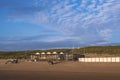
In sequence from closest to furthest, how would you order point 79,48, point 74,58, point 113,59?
point 113,59
point 74,58
point 79,48

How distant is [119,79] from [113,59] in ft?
114

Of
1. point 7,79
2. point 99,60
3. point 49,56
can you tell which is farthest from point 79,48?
point 7,79

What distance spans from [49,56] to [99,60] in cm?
2302

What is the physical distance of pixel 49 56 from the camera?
79875mm

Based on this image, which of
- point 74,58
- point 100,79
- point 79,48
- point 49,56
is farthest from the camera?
point 79,48

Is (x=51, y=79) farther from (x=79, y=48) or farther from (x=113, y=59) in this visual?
(x=79, y=48)

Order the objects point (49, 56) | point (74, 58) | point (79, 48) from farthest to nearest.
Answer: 1. point (79, 48)
2. point (49, 56)
3. point (74, 58)

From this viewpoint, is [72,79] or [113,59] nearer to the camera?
[72,79]

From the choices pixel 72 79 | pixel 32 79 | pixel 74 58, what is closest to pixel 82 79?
pixel 72 79

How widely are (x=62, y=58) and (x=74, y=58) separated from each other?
Result: 10.2ft

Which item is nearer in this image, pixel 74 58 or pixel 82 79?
pixel 82 79

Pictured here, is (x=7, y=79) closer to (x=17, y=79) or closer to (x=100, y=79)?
(x=17, y=79)

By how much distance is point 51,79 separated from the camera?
24.6 metres

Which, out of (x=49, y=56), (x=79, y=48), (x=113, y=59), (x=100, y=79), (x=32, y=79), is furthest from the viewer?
(x=79, y=48)
